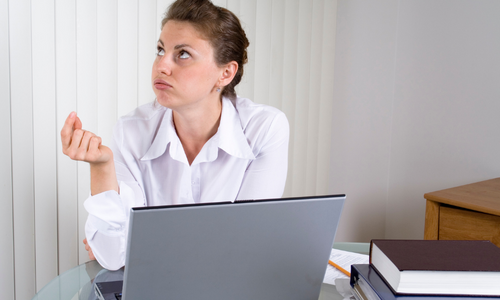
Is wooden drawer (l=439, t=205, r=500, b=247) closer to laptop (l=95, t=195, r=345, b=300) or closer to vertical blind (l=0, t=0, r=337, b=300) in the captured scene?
laptop (l=95, t=195, r=345, b=300)

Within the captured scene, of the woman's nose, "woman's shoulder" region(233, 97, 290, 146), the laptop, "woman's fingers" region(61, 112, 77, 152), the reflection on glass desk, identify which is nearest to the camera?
the laptop

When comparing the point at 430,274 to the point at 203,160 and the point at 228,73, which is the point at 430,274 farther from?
the point at 228,73

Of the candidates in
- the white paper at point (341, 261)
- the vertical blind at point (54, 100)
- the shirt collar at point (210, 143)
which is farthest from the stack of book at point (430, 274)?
the vertical blind at point (54, 100)

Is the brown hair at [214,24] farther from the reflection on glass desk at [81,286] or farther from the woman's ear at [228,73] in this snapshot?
the reflection on glass desk at [81,286]

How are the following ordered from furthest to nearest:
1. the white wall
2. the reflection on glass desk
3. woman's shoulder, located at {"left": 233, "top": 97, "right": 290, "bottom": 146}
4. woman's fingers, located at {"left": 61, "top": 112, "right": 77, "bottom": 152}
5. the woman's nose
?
the white wall < woman's shoulder, located at {"left": 233, "top": 97, "right": 290, "bottom": 146} < the woman's nose < woman's fingers, located at {"left": 61, "top": 112, "right": 77, "bottom": 152} < the reflection on glass desk

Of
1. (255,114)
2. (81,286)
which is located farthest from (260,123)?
(81,286)

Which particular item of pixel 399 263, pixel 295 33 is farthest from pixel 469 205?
pixel 295 33

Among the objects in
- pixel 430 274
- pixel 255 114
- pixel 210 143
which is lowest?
pixel 430 274

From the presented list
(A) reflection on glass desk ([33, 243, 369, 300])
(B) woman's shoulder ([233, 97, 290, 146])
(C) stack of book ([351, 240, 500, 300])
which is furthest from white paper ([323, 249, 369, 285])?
(B) woman's shoulder ([233, 97, 290, 146])

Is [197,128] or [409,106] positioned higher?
[409,106]

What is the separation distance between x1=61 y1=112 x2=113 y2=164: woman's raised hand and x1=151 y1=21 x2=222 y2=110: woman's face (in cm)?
40

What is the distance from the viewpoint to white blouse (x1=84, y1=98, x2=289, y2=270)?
1.46 meters

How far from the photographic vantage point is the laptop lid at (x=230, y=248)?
584 mm

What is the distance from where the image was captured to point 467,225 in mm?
1710
